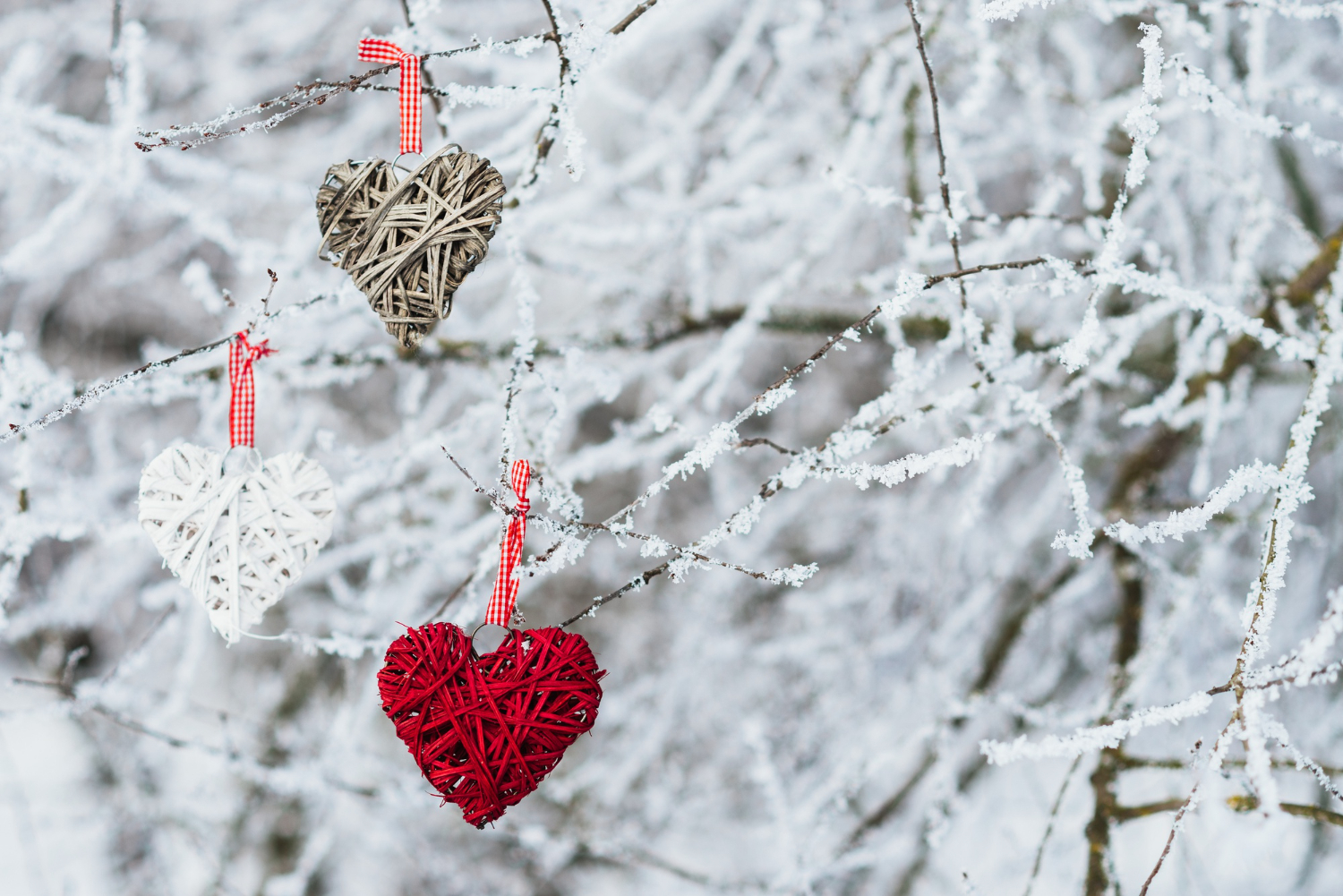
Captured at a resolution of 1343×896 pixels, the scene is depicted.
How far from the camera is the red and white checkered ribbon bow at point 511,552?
712 millimetres

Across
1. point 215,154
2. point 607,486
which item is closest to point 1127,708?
point 607,486

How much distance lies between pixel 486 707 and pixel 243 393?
1.33 feet

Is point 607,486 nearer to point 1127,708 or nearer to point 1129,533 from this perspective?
point 1127,708

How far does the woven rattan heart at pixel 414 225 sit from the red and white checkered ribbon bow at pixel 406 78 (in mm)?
44

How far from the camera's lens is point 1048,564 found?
1.97 metres

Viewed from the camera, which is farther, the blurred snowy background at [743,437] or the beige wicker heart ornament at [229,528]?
the blurred snowy background at [743,437]

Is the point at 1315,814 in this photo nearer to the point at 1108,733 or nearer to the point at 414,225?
the point at 1108,733

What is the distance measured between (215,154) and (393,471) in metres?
1.64

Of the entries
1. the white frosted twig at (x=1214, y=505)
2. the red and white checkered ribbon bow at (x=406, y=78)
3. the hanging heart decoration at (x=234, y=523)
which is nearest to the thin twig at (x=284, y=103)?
the red and white checkered ribbon bow at (x=406, y=78)

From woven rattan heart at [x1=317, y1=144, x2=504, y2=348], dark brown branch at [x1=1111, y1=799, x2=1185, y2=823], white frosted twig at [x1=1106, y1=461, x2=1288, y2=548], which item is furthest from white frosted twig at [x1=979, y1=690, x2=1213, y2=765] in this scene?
woven rattan heart at [x1=317, y1=144, x2=504, y2=348]

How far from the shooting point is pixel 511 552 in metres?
0.72

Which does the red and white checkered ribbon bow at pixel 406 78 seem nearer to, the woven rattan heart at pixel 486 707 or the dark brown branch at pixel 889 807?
the woven rattan heart at pixel 486 707

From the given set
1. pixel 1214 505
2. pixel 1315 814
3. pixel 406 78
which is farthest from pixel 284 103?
pixel 1315 814

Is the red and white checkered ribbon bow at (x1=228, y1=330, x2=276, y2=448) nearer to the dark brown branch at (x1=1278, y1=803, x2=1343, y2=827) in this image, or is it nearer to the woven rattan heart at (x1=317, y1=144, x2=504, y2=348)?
the woven rattan heart at (x1=317, y1=144, x2=504, y2=348)
